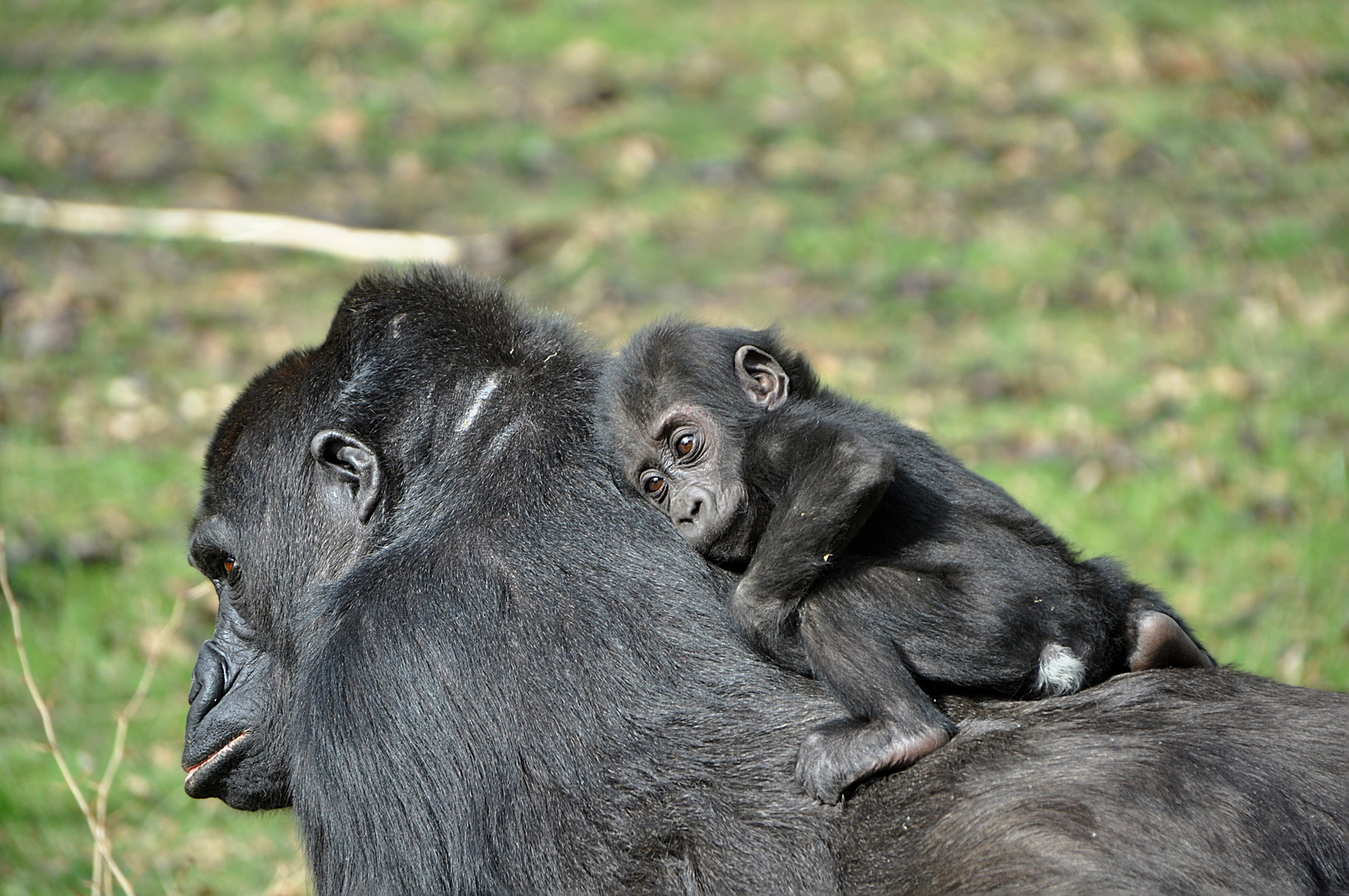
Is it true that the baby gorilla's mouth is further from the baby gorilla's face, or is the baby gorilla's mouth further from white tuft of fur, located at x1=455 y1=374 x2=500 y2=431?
the baby gorilla's face

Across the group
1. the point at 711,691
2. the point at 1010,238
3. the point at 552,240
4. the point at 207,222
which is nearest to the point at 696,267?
the point at 552,240

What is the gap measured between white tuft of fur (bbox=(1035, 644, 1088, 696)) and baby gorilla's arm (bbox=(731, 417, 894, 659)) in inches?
26.2

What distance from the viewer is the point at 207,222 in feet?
39.9

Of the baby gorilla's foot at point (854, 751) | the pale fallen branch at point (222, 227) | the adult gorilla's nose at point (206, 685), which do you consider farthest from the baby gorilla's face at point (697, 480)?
the pale fallen branch at point (222, 227)

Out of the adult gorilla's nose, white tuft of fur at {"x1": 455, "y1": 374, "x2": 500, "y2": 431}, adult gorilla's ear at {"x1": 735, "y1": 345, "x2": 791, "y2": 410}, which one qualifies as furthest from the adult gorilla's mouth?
adult gorilla's ear at {"x1": 735, "y1": 345, "x2": 791, "y2": 410}

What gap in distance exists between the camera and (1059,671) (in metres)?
3.73

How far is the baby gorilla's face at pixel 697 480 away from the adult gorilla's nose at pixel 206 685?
1.54 m

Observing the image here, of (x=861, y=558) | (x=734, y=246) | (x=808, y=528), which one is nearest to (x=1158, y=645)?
(x=861, y=558)

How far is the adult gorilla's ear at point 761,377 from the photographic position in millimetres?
4230

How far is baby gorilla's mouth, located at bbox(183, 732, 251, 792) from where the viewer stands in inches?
163

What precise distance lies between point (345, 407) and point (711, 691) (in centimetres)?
152

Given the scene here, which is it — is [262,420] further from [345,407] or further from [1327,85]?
[1327,85]

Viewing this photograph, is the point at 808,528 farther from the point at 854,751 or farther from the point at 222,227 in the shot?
the point at 222,227


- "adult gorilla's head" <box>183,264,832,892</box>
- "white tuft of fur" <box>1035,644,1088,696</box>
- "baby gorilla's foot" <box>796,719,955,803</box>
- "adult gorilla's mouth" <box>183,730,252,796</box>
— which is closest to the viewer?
"baby gorilla's foot" <box>796,719,955,803</box>
